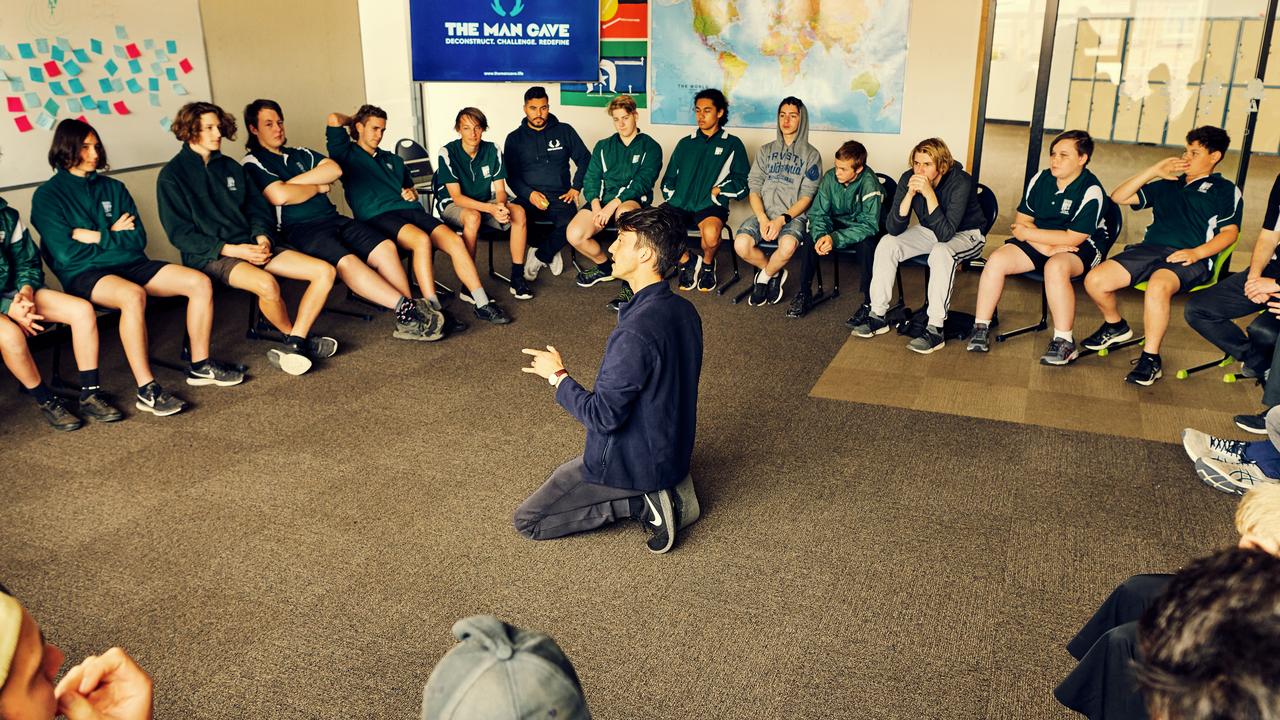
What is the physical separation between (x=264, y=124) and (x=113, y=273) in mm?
1248

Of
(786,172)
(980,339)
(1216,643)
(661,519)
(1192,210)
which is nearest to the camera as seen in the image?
(1216,643)

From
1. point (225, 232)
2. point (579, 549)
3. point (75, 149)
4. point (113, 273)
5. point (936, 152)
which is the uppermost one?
point (75, 149)

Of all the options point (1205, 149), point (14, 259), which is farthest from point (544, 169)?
point (1205, 149)

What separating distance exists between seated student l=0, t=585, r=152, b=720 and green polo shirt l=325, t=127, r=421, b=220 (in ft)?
16.0

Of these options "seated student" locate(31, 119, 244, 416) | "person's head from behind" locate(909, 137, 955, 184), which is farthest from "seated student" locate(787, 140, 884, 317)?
"seated student" locate(31, 119, 244, 416)

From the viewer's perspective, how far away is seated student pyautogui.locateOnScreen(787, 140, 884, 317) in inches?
230

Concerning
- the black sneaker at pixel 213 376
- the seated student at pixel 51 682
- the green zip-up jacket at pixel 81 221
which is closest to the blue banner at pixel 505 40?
the green zip-up jacket at pixel 81 221

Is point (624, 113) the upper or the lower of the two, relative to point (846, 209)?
upper

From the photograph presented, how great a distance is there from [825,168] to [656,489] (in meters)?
4.61

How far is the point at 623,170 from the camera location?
660 cm

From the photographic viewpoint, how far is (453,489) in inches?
146

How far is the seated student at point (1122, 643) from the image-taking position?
186cm

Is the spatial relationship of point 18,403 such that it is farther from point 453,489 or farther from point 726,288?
point 726,288

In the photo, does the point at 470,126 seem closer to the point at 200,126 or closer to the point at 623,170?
the point at 623,170
